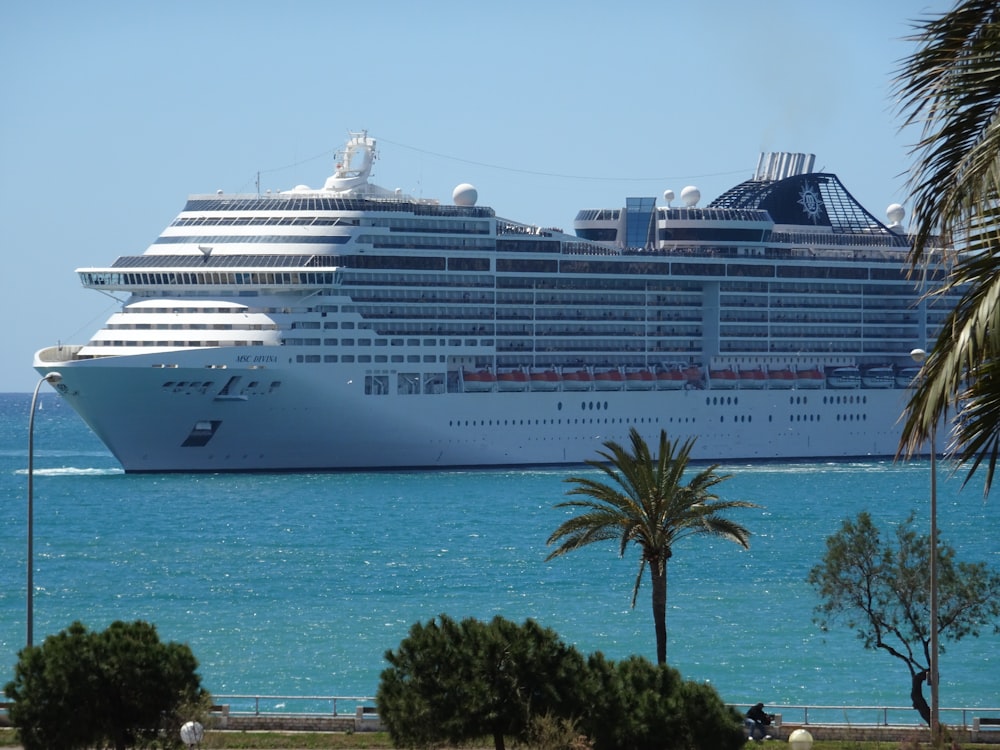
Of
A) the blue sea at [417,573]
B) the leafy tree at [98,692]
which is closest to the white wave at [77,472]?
the blue sea at [417,573]

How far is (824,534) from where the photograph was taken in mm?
52375

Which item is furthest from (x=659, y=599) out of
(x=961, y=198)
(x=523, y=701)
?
(x=961, y=198)

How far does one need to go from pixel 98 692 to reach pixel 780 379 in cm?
6121

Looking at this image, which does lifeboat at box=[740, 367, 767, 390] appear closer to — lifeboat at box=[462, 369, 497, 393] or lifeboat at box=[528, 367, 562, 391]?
lifeboat at box=[528, 367, 562, 391]

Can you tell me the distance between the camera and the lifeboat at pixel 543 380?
68.0 metres

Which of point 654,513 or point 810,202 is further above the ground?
point 810,202

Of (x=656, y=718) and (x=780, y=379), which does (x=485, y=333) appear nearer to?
(x=780, y=379)

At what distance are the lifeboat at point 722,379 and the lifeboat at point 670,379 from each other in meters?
1.22

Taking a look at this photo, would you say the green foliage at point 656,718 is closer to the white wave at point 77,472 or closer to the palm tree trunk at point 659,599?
the palm tree trunk at point 659,599

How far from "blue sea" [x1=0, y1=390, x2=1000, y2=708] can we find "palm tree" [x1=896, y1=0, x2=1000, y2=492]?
70.4 ft

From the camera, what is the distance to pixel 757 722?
20.2m

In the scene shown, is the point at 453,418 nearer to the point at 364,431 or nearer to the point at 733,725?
the point at 364,431

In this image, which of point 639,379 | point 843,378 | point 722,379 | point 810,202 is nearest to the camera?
point 639,379

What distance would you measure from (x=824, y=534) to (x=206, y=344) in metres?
22.2
